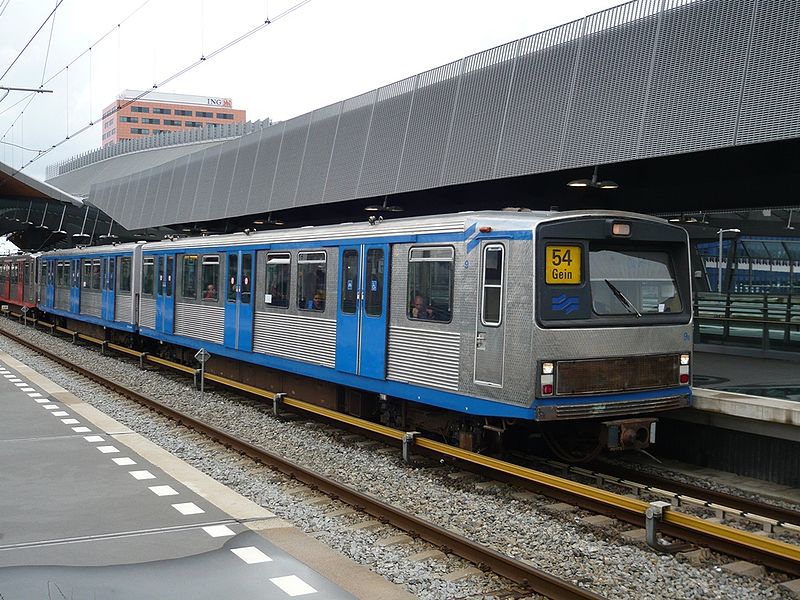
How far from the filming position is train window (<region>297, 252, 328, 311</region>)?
12562 millimetres

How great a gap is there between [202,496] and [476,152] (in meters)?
9.24

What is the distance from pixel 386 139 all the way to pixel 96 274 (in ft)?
36.0

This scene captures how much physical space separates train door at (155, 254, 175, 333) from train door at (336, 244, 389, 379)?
7651 mm

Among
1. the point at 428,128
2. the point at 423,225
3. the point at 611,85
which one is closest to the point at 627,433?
the point at 423,225

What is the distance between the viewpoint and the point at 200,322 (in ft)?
56.0

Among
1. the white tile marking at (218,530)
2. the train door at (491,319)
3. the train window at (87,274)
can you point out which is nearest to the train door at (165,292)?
the train window at (87,274)

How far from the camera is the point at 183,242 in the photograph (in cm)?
1823

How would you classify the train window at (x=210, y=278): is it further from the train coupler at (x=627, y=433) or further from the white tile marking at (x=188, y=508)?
the train coupler at (x=627, y=433)

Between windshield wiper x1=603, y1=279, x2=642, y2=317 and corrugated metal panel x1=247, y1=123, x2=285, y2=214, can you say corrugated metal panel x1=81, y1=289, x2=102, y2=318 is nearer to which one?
corrugated metal panel x1=247, y1=123, x2=285, y2=214

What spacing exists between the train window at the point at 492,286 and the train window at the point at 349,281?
110 inches

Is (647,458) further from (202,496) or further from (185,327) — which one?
(185,327)

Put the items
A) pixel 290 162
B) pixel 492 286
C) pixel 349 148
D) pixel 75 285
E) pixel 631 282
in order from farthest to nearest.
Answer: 1. pixel 75 285
2. pixel 290 162
3. pixel 349 148
4. pixel 631 282
5. pixel 492 286

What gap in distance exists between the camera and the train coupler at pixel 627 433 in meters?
9.03

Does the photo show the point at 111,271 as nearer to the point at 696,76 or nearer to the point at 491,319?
the point at 491,319
